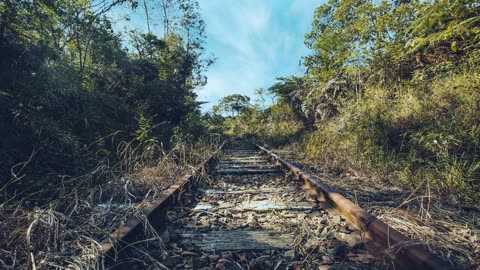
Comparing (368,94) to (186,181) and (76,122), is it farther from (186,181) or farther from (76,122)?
(76,122)

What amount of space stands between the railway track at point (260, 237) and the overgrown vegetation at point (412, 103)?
74cm

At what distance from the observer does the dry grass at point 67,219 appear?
4.31 feet

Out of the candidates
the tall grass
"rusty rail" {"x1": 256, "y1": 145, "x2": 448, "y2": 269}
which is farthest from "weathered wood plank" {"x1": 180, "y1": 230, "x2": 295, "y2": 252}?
the tall grass

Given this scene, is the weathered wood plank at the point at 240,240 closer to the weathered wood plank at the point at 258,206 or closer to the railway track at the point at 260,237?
the railway track at the point at 260,237

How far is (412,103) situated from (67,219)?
4779mm

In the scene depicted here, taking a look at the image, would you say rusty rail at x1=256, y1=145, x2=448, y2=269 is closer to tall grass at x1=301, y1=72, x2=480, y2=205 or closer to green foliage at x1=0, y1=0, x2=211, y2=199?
tall grass at x1=301, y1=72, x2=480, y2=205

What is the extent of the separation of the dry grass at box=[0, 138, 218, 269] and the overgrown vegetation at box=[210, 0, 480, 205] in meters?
2.32

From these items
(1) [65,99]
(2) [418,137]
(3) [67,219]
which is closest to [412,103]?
(2) [418,137]

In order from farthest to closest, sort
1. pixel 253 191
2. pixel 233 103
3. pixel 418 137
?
pixel 233 103 → pixel 418 137 → pixel 253 191

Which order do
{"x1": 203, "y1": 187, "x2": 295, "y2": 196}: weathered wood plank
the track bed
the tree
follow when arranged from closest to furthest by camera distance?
the track bed < {"x1": 203, "y1": 187, "x2": 295, "y2": 196}: weathered wood plank < the tree

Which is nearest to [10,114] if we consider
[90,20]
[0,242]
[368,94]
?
[0,242]

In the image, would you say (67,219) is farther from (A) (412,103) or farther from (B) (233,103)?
(B) (233,103)

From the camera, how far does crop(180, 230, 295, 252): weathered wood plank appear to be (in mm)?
1696

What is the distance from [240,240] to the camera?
1.80 m
